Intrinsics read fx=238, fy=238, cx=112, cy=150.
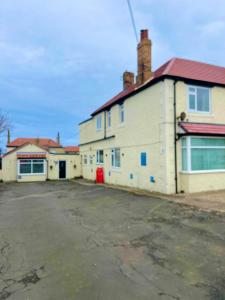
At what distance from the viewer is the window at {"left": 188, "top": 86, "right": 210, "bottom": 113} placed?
1334cm

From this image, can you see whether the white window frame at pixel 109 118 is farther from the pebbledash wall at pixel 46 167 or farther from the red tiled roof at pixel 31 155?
the red tiled roof at pixel 31 155

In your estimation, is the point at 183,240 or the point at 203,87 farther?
the point at 203,87

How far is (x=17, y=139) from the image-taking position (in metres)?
51.4

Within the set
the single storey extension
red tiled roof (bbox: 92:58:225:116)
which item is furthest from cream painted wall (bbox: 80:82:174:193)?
the single storey extension

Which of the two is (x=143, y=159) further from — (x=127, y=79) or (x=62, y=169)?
(x=62, y=169)

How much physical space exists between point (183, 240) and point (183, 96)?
9.30 metres

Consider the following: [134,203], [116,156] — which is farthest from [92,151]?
[134,203]

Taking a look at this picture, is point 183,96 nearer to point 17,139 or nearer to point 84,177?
point 84,177

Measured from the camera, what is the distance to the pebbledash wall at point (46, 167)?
84.3 ft

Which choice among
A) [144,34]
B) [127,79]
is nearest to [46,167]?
[127,79]

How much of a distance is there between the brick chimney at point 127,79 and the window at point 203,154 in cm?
1046

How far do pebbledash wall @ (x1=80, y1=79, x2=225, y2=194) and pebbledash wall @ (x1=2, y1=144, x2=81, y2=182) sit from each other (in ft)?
35.2

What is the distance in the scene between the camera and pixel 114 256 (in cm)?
476

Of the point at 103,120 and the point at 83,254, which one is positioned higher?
the point at 103,120
